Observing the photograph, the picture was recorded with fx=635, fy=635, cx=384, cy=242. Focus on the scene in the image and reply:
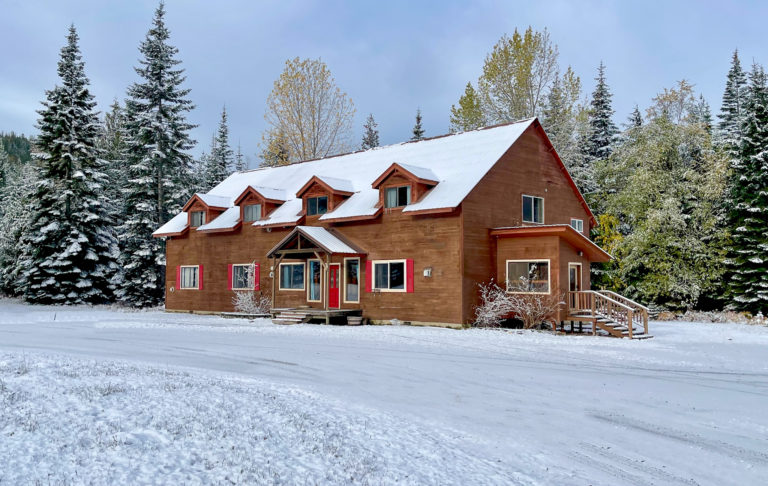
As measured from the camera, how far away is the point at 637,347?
17062mm

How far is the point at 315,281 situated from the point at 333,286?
3.46 ft

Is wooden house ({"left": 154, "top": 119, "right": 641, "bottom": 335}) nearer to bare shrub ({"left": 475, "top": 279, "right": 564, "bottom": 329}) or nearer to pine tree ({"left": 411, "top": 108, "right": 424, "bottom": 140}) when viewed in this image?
bare shrub ({"left": 475, "top": 279, "right": 564, "bottom": 329})

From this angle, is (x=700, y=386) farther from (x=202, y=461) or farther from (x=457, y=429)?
(x=202, y=461)

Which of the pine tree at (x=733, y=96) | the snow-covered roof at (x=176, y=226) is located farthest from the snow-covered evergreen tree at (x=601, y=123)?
the snow-covered roof at (x=176, y=226)

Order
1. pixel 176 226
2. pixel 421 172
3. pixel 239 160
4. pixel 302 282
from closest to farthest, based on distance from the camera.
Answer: pixel 421 172, pixel 302 282, pixel 176 226, pixel 239 160

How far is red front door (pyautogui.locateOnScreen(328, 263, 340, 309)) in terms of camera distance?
25891 mm

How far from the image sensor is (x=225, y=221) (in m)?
30.8

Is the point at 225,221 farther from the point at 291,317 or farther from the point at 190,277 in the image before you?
the point at 291,317

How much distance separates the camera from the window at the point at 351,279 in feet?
82.7

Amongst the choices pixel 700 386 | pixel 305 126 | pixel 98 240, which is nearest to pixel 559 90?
pixel 305 126

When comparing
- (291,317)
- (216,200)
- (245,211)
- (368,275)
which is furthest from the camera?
(216,200)

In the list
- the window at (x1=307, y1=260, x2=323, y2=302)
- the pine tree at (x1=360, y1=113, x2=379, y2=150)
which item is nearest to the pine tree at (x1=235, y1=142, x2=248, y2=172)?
the pine tree at (x1=360, y1=113, x2=379, y2=150)

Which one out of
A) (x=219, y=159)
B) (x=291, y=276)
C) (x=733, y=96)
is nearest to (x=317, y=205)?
(x=291, y=276)

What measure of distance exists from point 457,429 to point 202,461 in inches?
129
